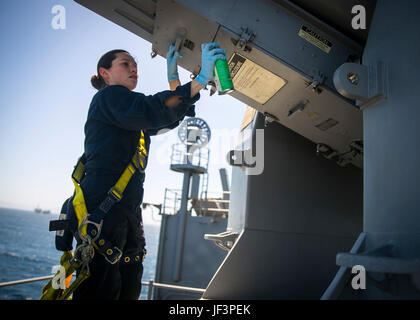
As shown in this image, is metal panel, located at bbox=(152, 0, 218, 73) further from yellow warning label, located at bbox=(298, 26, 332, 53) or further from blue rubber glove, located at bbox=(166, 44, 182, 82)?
yellow warning label, located at bbox=(298, 26, 332, 53)

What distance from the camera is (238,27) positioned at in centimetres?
210

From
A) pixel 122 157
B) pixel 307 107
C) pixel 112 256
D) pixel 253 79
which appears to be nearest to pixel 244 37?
pixel 253 79

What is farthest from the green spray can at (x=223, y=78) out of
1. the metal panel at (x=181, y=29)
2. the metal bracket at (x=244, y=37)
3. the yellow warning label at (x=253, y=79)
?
the yellow warning label at (x=253, y=79)

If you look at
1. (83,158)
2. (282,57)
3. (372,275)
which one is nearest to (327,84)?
(282,57)

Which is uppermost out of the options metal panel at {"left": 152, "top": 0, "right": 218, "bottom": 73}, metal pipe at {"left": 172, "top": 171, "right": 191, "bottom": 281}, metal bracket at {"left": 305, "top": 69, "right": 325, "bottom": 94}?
metal panel at {"left": 152, "top": 0, "right": 218, "bottom": 73}

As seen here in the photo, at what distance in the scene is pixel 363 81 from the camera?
162cm

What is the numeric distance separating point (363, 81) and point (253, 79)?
3.30ft

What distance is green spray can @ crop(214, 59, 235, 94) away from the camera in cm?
156

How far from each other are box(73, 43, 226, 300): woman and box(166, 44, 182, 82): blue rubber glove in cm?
45

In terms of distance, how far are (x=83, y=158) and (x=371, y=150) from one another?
1623mm

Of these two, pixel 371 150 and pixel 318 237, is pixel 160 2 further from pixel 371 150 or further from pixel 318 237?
pixel 318 237

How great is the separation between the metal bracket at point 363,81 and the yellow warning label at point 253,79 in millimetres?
768

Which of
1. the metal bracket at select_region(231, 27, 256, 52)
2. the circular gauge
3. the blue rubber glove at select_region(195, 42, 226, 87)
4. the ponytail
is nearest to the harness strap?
the blue rubber glove at select_region(195, 42, 226, 87)
